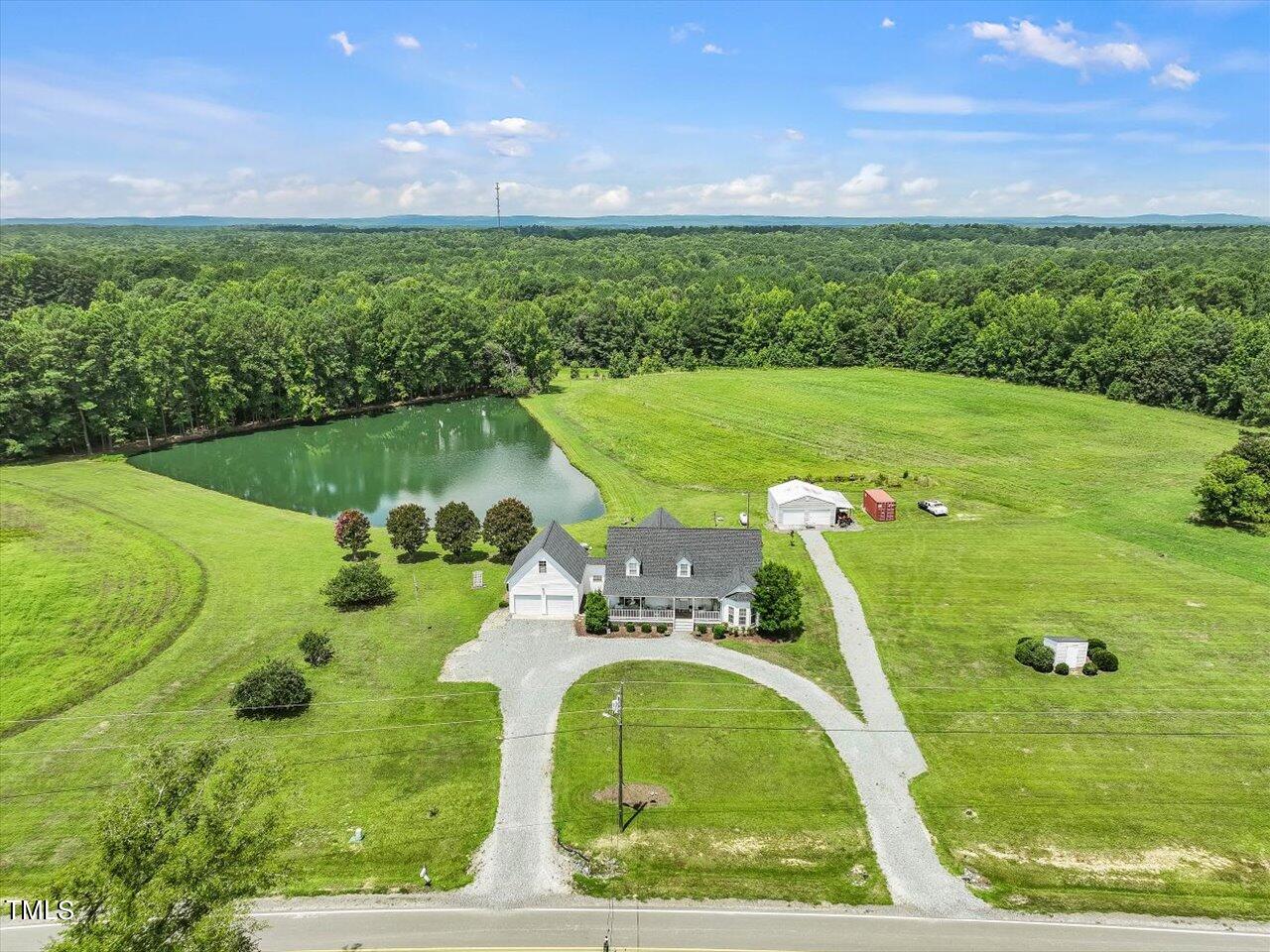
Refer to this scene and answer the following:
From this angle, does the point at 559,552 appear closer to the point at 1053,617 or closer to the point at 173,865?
the point at 173,865

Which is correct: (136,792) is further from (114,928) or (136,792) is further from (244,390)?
(244,390)

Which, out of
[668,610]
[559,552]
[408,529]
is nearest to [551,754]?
[668,610]

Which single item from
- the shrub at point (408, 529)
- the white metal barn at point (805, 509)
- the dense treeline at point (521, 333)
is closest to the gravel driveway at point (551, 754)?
the shrub at point (408, 529)

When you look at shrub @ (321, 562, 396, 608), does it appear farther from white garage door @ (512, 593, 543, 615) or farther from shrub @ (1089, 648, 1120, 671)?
shrub @ (1089, 648, 1120, 671)

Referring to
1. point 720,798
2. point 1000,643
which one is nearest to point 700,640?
point 720,798

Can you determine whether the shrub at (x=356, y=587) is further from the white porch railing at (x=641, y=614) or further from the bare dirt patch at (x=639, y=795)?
the bare dirt patch at (x=639, y=795)

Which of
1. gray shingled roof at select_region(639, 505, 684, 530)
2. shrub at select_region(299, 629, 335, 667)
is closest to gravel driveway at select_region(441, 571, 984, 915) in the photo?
shrub at select_region(299, 629, 335, 667)

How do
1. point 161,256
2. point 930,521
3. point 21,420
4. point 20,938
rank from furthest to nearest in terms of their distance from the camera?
point 161,256
point 21,420
point 930,521
point 20,938

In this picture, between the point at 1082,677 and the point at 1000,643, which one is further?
the point at 1000,643
